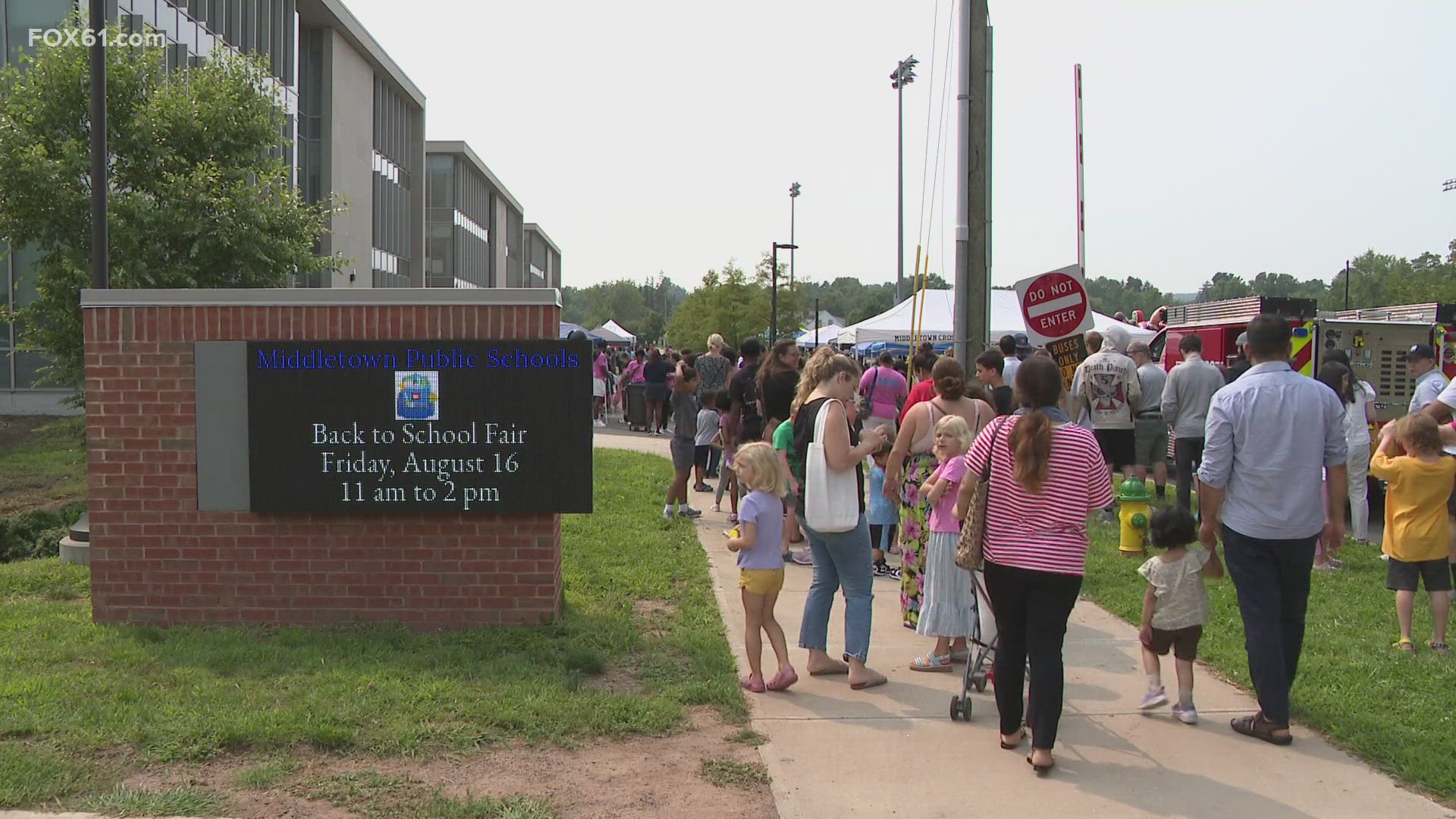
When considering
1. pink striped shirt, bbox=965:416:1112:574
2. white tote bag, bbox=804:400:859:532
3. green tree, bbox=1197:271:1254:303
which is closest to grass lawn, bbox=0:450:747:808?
white tote bag, bbox=804:400:859:532

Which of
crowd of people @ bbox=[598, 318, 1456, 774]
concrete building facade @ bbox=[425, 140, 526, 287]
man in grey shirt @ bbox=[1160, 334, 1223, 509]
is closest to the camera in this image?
crowd of people @ bbox=[598, 318, 1456, 774]

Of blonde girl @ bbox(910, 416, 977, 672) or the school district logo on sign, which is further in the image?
the school district logo on sign

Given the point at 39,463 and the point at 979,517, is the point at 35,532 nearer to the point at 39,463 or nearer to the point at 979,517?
the point at 39,463

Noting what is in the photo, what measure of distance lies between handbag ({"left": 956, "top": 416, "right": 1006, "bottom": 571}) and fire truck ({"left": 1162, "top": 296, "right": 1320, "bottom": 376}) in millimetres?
8636

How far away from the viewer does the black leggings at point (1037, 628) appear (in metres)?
4.88

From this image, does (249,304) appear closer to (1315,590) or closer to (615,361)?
(1315,590)

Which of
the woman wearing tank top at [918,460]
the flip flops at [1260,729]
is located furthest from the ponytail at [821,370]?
the flip flops at [1260,729]

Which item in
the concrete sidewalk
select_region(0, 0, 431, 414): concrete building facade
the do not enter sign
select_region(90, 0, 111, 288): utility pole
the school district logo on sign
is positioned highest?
select_region(0, 0, 431, 414): concrete building facade

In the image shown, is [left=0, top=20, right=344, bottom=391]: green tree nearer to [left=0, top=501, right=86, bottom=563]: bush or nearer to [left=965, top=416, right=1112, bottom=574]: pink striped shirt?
[left=0, top=501, right=86, bottom=563]: bush

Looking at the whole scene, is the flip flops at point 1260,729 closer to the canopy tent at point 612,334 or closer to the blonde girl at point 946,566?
the blonde girl at point 946,566

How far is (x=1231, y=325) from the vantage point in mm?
14336

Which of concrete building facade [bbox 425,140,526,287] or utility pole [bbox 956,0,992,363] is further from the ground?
concrete building facade [bbox 425,140,526,287]

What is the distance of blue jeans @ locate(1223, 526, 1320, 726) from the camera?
17.5 feet

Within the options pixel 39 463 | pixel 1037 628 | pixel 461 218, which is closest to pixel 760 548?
pixel 1037 628
